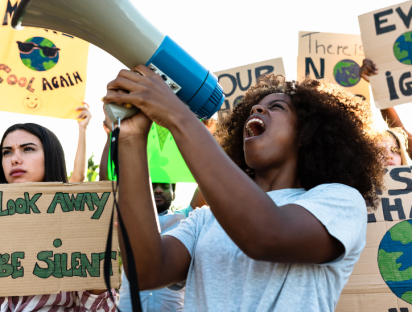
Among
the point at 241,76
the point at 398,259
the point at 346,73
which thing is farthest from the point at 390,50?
the point at 398,259

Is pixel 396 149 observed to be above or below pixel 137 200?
above

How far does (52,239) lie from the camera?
1.72 m

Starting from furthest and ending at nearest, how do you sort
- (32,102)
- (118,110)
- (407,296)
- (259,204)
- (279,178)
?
1. (32,102)
2. (407,296)
3. (279,178)
4. (118,110)
5. (259,204)

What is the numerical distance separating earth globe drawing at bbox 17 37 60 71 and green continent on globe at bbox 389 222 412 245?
258 cm

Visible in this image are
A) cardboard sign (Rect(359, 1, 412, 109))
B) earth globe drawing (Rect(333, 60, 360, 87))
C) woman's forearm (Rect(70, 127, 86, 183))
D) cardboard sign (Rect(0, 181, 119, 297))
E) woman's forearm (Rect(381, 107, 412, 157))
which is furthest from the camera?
earth globe drawing (Rect(333, 60, 360, 87))

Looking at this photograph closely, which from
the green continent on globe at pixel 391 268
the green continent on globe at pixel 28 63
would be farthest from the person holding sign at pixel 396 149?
the green continent on globe at pixel 28 63

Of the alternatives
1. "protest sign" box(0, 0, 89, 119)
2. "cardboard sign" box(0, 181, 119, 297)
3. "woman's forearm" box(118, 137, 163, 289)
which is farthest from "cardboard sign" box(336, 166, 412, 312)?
"protest sign" box(0, 0, 89, 119)

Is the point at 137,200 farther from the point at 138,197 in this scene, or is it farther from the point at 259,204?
the point at 259,204

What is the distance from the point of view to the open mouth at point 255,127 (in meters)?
1.45

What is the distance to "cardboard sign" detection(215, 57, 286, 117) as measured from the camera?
11.5 feet

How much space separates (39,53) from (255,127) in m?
2.15

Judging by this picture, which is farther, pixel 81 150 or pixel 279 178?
pixel 81 150

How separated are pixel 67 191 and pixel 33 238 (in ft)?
0.81

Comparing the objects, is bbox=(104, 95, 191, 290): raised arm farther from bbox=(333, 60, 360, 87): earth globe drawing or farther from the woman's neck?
bbox=(333, 60, 360, 87): earth globe drawing
